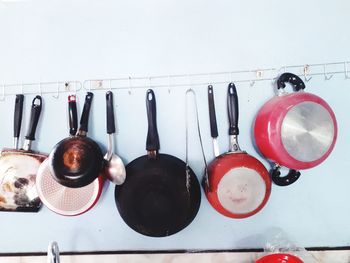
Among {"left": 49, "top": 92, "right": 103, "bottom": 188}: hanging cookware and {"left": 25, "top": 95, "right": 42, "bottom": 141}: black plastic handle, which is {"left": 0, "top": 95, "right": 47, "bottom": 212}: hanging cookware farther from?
{"left": 49, "top": 92, "right": 103, "bottom": 188}: hanging cookware

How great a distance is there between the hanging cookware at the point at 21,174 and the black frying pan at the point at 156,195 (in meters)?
0.29

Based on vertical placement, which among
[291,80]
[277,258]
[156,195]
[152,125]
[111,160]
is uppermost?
[291,80]

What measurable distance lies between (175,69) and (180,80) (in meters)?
0.04

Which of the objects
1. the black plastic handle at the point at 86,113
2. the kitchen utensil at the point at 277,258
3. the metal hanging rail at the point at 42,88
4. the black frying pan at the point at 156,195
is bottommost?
the kitchen utensil at the point at 277,258

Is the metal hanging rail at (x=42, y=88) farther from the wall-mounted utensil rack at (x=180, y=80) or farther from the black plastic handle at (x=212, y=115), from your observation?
the black plastic handle at (x=212, y=115)

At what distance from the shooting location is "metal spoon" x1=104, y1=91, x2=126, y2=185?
0.95 m

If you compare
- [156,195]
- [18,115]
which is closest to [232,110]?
[156,195]

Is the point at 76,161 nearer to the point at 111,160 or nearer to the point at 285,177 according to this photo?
the point at 111,160

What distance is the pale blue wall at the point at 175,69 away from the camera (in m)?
0.98

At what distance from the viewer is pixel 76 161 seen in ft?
2.99

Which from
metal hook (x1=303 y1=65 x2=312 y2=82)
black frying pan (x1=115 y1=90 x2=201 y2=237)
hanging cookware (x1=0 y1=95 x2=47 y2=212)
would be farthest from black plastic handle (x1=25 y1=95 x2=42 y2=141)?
metal hook (x1=303 y1=65 x2=312 y2=82)

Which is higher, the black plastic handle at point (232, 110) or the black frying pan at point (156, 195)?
the black plastic handle at point (232, 110)

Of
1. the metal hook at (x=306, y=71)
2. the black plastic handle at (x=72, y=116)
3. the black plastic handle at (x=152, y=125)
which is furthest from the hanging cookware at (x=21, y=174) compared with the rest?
the metal hook at (x=306, y=71)

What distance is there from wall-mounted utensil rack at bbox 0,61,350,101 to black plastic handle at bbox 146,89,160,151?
0.05m
